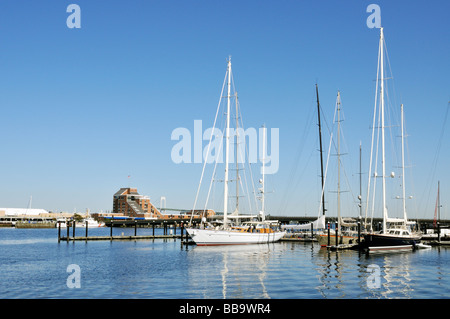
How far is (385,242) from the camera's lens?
2301 inches

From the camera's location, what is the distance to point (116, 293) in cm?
2953

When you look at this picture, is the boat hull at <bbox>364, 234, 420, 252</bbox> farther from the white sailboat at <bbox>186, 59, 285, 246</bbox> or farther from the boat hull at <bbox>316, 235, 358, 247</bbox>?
the white sailboat at <bbox>186, 59, 285, 246</bbox>

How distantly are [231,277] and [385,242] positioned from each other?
1192 inches

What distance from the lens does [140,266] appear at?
4491 centimetres

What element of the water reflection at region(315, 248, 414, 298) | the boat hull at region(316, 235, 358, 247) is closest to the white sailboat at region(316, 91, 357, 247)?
the boat hull at region(316, 235, 358, 247)

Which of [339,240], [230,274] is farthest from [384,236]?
[230,274]

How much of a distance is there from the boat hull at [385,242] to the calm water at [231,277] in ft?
10.5

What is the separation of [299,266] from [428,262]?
15.7 metres

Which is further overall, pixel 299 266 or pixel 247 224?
pixel 247 224
